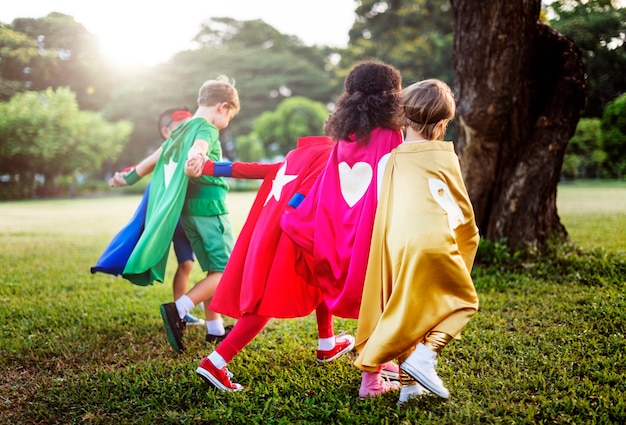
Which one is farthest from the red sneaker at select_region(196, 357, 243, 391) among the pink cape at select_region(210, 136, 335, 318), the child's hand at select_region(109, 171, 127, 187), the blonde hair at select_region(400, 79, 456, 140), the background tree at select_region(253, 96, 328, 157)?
the background tree at select_region(253, 96, 328, 157)

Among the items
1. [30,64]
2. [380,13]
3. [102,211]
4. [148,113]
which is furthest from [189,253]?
[148,113]

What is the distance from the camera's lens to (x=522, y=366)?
3.14 meters

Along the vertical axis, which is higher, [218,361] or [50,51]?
[50,51]

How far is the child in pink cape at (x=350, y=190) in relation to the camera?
273cm

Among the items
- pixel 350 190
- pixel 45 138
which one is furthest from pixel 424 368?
pixel 45 138

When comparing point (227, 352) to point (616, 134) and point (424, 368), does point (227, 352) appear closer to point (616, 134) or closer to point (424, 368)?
point (424, 368)

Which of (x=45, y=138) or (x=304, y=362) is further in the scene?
(x=45, y=138)

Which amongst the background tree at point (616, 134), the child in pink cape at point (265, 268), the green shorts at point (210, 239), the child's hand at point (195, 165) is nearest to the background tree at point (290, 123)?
the background tree at point (616, 134)

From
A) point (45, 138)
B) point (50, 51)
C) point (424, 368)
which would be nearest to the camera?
point (424, 368)

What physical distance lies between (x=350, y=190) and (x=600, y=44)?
502 centimetres

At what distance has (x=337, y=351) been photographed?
341cm

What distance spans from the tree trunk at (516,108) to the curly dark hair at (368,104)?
297cm

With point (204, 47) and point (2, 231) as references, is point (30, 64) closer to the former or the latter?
point (2, 231)

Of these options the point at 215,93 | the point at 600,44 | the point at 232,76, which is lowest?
the point at 215,93
